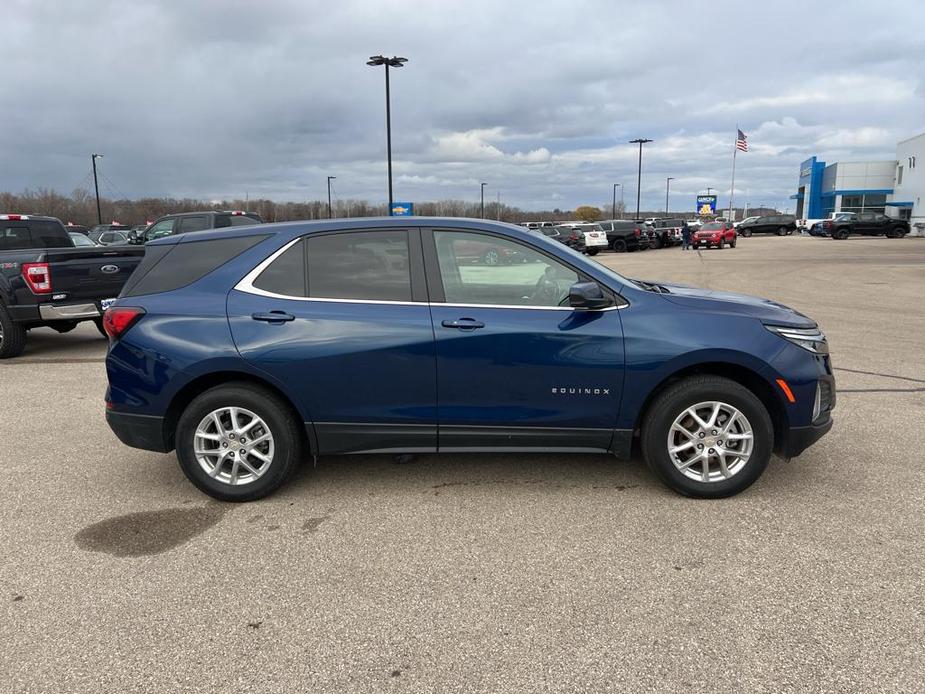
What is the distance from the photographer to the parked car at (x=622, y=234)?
129ft

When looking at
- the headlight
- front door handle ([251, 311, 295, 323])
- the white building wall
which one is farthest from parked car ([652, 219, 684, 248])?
front door handle ([251, 311, 295, 323])

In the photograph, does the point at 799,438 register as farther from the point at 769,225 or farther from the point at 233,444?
the point at 769,225

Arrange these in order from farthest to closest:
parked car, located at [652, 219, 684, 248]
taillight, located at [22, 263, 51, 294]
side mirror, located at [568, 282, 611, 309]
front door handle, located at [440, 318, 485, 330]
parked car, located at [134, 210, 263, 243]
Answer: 1. parked car, located at [652, 219, 684, 248]
2. parked car, located at [134, 210, 263, 243]
3. taillight, located at [22, 263, 51, 294]
4. front door handle, located at [440, 318, 485, 330]
5. side mirror, located at [568, 282, 611, 309]

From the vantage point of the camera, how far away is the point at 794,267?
23141 millimetres

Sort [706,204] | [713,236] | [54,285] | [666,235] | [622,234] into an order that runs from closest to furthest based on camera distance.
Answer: [54,285], [713,236], [622,234], [666,235], [706,204]

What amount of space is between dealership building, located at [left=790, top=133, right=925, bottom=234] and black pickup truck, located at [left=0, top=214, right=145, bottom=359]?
193ft

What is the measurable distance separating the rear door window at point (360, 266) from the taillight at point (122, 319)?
1.09 metres

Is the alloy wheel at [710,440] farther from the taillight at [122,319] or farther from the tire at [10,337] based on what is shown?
the tire at [10,337]

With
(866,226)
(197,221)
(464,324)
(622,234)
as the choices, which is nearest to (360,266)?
(464,324)

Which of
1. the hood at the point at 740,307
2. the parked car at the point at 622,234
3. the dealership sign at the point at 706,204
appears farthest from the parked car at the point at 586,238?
the dealership sign at the point at 706,204

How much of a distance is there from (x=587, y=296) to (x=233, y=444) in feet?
7.65

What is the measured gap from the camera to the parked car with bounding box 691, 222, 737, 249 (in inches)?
1533

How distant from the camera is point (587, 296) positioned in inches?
152

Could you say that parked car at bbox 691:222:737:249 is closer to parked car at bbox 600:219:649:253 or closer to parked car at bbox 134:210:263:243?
parked car at bbox 600:219:649:253
